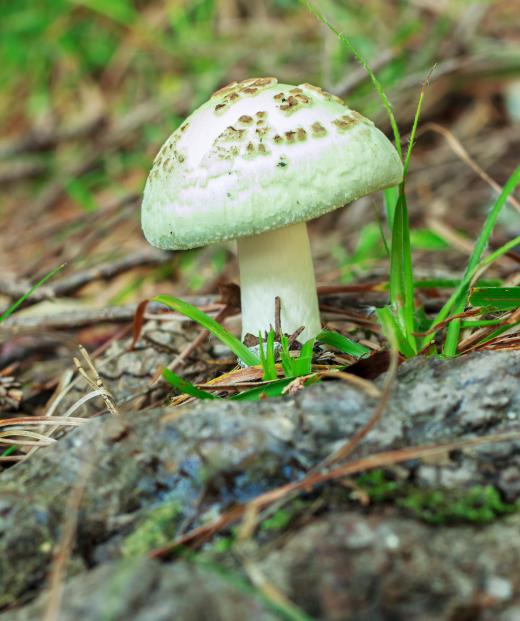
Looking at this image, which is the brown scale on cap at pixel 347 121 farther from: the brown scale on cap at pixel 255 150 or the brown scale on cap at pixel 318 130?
the brown scale on cap at pixel 255 150

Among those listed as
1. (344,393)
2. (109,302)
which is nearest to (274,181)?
(344,393)

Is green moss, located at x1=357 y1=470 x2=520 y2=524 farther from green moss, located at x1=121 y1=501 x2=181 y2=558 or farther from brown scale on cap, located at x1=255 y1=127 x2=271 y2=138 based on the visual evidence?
brown scale on cap, located at x1=255 y1=127 x2=271 y2=138

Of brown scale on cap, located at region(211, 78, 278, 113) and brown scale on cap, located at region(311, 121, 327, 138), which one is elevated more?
brown scale on cap, located at region(211, 78, 278, 113)

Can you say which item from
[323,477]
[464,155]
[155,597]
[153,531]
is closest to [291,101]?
[464,155]

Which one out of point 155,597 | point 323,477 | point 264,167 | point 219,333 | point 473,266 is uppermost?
point 264,167

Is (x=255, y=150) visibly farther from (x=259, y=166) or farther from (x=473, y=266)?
(x=473, y=266)

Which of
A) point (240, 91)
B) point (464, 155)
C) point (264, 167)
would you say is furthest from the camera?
point (464, 155)

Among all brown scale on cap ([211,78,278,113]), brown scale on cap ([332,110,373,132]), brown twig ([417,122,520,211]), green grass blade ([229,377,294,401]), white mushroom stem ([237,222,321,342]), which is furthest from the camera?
brown twig ([417,122,520,211])

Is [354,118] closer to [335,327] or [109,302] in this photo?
[335,327]

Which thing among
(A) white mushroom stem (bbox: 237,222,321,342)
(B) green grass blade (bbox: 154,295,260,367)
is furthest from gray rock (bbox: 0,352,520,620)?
(A) white mushroom stem (bbox: 237,222,321,342)
